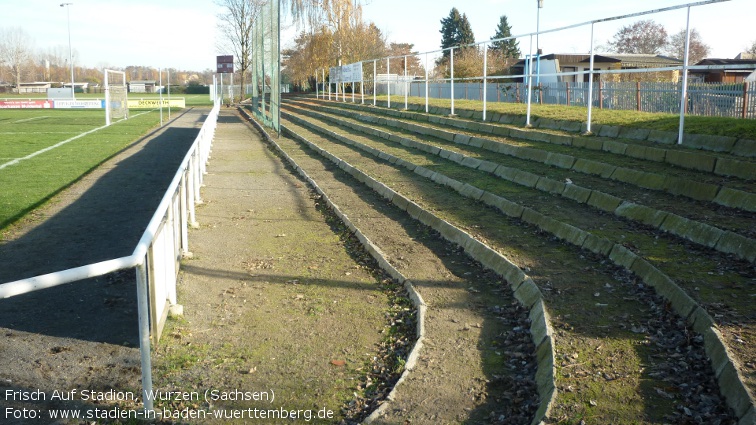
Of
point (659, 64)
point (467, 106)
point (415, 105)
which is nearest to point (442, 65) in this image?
point (415, 105)

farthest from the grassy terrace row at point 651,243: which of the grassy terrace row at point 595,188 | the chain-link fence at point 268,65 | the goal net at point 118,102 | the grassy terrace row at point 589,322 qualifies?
the goal net at point 118,102

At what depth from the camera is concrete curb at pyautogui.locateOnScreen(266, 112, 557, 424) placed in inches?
171

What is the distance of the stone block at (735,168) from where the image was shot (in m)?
8.20

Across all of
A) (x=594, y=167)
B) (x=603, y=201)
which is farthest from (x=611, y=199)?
(x=594, y=167)

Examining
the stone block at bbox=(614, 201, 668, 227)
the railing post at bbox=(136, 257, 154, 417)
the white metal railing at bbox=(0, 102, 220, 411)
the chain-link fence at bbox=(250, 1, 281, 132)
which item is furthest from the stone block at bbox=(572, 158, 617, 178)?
the chain-link fence at bbox=(250, 1, 281, 132)

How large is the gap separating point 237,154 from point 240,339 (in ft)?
52.0

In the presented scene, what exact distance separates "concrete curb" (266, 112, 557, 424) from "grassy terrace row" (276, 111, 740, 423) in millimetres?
84

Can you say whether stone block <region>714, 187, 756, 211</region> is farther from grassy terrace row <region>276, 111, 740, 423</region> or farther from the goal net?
the goal net

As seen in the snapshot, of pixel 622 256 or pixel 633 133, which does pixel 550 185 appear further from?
pixel 622 256

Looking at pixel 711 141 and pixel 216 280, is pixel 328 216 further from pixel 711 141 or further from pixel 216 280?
pixel 711 141

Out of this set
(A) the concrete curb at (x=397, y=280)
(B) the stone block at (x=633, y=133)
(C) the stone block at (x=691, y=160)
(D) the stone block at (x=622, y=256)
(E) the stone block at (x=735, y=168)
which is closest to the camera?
(A) the concrete curb at (x=397, y=280)

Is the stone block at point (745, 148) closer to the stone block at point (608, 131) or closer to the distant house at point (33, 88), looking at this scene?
the stone block at point (608, 131)

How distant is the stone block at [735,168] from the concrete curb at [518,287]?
3390 millimetres

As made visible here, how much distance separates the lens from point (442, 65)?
45.5 metres
